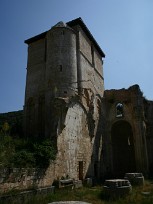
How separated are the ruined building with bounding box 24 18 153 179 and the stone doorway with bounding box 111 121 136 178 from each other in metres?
0.53

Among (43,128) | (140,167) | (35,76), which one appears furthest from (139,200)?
(35,76)

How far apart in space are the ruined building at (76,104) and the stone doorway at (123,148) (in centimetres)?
53

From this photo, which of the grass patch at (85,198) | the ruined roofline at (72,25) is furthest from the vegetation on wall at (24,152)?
the ruined roofline at (72,25)

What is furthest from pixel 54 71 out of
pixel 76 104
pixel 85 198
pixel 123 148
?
pixel 123 148

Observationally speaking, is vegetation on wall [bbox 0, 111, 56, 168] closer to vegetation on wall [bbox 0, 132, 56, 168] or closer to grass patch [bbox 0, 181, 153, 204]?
vegetation on wall [bbox 0, 132, 56, 168]

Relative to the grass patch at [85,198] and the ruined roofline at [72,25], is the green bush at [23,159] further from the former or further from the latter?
A: the ruined roofline at [72,25]

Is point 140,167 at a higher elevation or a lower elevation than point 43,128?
lower

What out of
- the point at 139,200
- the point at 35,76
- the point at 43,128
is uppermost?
the point at 35,76

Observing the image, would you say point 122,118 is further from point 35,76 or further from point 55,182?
point 55,182

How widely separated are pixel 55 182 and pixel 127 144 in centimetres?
1704

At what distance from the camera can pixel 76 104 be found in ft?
55.9

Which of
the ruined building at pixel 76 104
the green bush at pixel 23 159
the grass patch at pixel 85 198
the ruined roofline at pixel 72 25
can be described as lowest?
the grass patch at pixel 85 198

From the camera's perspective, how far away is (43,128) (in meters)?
17.7

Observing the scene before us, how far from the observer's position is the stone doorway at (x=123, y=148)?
26422 millimetres
